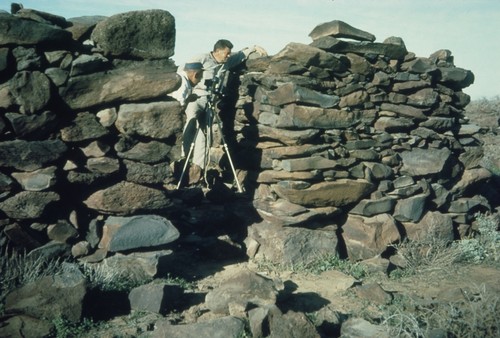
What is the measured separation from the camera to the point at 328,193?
5.95 m

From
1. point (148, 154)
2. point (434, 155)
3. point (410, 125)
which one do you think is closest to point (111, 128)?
point (148, 154)

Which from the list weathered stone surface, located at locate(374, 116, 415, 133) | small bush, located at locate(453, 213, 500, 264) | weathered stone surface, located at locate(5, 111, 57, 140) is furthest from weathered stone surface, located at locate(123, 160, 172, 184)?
small bush, located at locate(453, 213, 500, 264)

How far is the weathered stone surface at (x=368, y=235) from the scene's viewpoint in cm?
607

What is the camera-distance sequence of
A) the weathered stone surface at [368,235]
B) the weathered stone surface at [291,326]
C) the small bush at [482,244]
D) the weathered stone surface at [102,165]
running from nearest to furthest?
1. the weathered stone surface at [291,326]
2. the weathered stone surface at [102,165]
3. the weathered stone surface at [368,235]
4. the small bush at [482,244]

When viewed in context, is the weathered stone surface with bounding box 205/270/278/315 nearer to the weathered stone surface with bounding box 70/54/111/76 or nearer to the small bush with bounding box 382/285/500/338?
the small bush with bounding box 382/285/500/338

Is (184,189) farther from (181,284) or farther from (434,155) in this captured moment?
(434,155)

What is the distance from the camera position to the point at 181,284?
4832 millimetres

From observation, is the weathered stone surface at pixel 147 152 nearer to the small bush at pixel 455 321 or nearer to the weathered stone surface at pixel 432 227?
the small bush at pixel 455 321

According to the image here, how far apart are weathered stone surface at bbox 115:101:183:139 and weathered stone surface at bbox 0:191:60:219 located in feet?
3.57

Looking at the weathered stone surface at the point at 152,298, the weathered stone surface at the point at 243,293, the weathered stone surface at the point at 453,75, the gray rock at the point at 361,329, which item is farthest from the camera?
the weathered stone surface at the point at 453,75

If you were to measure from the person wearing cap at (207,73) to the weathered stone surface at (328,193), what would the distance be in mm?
1965

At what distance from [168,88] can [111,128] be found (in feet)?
2.69

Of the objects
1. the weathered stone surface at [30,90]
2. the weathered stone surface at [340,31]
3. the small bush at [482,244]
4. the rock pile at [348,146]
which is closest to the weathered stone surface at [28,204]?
the weathered stone surface at [30,90]

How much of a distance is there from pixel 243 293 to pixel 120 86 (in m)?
2.68
